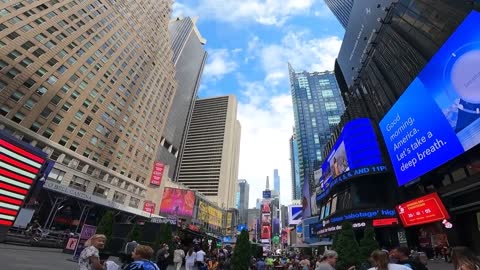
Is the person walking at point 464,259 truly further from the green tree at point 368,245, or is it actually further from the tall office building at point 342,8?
the tall office building at point 342,8

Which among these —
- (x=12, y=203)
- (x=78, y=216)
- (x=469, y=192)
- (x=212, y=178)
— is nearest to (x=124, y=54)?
(x=78, y=216)

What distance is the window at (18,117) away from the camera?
39125mm

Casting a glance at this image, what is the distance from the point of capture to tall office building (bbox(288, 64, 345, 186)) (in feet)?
417

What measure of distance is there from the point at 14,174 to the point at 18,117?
82.8ft

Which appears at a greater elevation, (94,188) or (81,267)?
(94,188)

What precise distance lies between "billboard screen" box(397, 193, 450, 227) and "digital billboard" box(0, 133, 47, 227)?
3188 centimetres

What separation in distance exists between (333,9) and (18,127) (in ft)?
299

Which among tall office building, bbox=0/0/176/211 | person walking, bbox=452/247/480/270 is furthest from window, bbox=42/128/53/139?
person walking, bbox=452/247/480/270

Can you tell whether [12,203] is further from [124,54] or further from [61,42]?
[124,54]

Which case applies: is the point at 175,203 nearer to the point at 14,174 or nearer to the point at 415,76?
the point at 14,174

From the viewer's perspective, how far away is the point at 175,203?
265 ft

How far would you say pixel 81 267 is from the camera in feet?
17.0

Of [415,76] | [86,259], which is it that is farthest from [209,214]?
[86,259]

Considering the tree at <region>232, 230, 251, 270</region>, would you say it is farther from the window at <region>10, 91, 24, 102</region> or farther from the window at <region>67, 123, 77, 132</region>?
the window at <region>67, 123, 77, 132</region>
